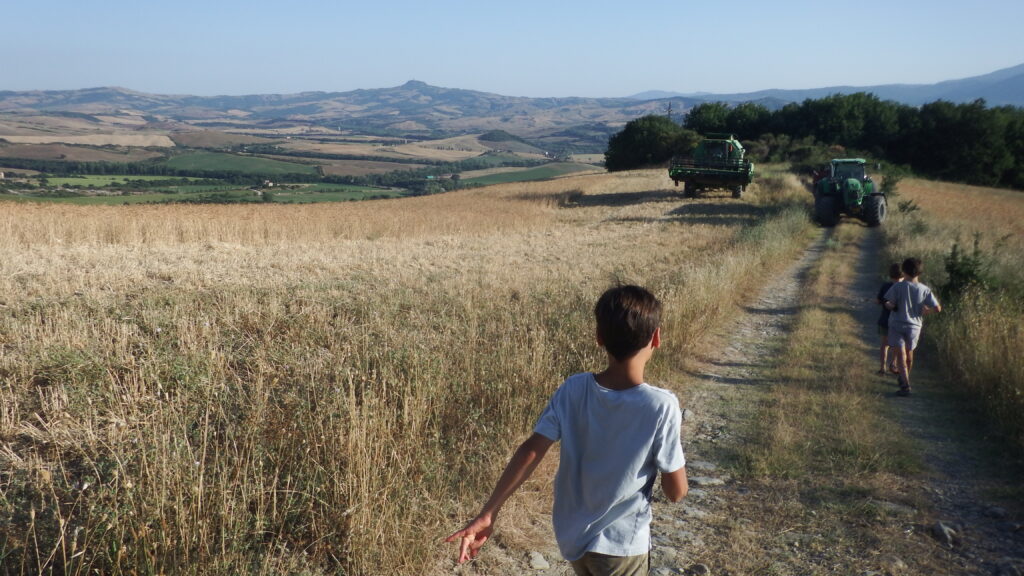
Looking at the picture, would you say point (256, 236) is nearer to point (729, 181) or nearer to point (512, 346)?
point (512, 346)

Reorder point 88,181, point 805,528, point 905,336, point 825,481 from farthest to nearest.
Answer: point 88,181 < point 905,336 < point 825,481 < point 805,528

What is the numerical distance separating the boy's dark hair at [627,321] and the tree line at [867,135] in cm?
5030

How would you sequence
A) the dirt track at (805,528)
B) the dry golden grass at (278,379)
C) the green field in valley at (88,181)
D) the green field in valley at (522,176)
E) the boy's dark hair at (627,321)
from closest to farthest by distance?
the boy's dark hair at (627,321) < the dry golden grass at (278,379) < the dirt track at (805,528) < the green field in valley at (88,181) < the green field in valley at (522,176)

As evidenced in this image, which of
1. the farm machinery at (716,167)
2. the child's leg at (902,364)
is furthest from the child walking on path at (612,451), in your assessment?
the farm machinery at (716,167)

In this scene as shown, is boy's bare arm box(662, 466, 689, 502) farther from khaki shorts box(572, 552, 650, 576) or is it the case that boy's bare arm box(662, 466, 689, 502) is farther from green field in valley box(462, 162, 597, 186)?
green field in valley box(462, 162, 597, 186)

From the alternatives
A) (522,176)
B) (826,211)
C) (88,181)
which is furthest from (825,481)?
(522,176)

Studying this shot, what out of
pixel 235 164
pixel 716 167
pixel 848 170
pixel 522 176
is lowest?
pixel 522 176

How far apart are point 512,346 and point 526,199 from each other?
91.6 feet

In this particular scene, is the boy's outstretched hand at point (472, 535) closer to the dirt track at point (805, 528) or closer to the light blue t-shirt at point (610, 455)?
the light blue t-shirt at point (610, 455)

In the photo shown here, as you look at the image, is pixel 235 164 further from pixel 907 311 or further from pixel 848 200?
pixel 907 311

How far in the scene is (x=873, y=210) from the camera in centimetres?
2203

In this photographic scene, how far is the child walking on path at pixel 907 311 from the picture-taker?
7.26 meters

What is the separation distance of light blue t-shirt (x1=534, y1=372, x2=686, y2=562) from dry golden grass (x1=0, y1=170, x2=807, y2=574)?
1.30m

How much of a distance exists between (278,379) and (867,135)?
65163mm
